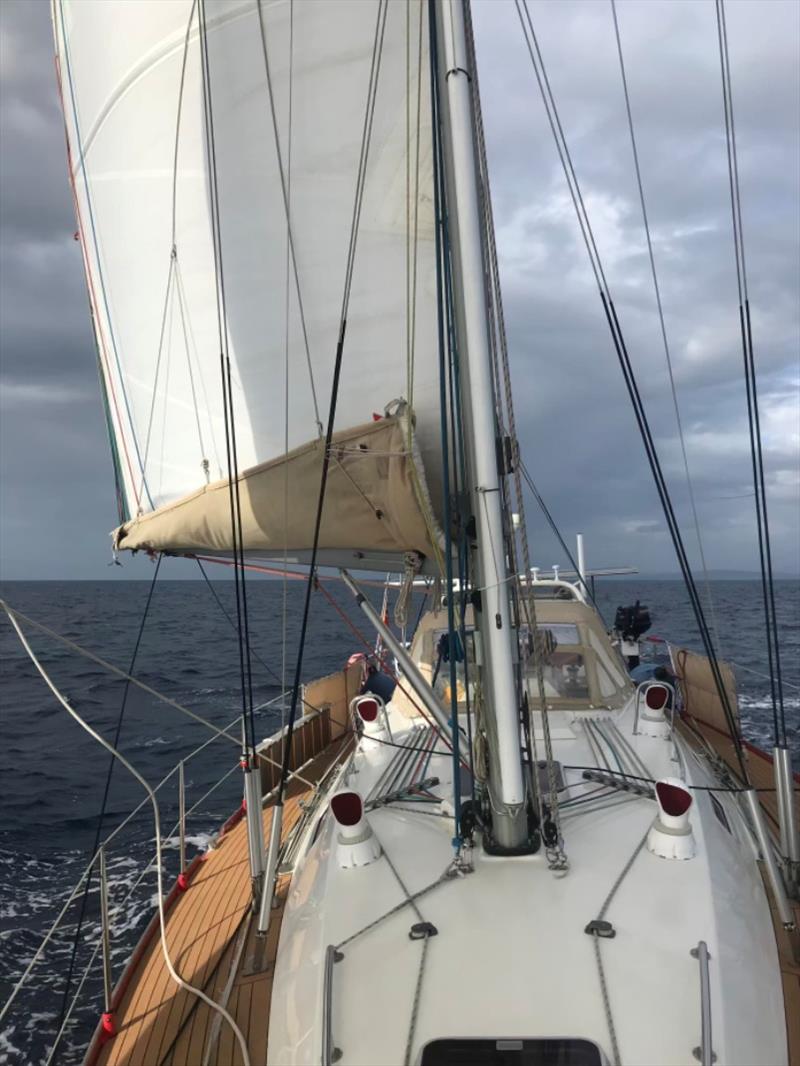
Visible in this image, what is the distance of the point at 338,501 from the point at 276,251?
57.2 inches

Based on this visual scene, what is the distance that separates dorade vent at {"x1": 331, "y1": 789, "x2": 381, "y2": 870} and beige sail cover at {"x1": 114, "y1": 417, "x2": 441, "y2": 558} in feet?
4.06

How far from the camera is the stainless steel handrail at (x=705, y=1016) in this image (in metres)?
2.39

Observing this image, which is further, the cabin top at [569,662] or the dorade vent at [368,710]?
the cabin top at [569,662]

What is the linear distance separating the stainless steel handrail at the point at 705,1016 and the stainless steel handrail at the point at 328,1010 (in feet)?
4.18

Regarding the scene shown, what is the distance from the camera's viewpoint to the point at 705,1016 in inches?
96.3

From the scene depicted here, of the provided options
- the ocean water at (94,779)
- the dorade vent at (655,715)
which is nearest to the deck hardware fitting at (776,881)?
the dorade vent at (655,715)

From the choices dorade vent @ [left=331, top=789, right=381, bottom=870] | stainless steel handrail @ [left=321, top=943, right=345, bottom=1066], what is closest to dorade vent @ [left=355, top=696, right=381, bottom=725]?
dorade vent @ [left=331, top=789, right=381, bottom=870]

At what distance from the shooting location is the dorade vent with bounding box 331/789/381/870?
337 centimetres

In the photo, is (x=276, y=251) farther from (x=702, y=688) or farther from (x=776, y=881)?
(x=702, y=688)

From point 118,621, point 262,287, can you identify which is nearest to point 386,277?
point 262,287

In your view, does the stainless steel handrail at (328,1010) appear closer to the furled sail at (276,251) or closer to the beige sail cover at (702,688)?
the furled sail at (276,251)

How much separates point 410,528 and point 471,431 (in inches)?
21.3

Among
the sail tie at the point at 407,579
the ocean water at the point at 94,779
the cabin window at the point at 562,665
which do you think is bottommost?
the ocean water at the point at 94,779

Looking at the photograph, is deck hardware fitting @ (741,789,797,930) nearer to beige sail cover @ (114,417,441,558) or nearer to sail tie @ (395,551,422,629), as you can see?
sail tie @ (395,551,422,629)
